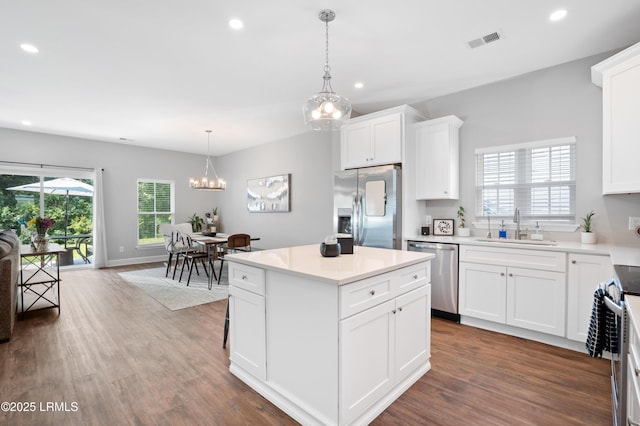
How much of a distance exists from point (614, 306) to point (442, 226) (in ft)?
8.67

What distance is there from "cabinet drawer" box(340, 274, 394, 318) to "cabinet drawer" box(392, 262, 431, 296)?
0.08 metres

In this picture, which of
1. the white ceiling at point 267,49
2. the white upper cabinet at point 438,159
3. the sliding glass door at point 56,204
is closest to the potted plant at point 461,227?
the white upper cabinet at point 438,159

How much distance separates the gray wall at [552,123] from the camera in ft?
9.78

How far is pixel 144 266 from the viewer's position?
6742 millimetres

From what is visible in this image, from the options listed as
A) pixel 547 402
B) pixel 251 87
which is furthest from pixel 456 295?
pixel 251 87

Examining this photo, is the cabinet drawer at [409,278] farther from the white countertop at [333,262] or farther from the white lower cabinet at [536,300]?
the white lower cabinet at [536,300]

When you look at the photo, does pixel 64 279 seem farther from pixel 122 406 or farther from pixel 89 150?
pixel 122 406

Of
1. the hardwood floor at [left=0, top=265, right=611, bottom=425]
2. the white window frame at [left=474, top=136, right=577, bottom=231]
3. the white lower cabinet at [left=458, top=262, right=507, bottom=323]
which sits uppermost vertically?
the white window frame at [left=474, top=136, right=577, bottom=231]

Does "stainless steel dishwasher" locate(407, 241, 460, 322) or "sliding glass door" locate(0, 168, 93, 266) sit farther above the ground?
"sliding glass door" locate(0, 168, 93, 266)

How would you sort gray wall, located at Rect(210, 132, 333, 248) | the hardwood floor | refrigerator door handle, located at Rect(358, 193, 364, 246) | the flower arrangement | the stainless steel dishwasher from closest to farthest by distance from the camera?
the hardwood floor, the stainless steel dishwasher, the flower arrangement, refrigerator door handle, located at Rect(358, 193, 364, 246), gray wall, located at Rect(210, 132, 333, 248)

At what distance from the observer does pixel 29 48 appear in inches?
113

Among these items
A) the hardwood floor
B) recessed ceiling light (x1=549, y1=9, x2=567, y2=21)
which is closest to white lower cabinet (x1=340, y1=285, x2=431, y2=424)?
the hardwood floor

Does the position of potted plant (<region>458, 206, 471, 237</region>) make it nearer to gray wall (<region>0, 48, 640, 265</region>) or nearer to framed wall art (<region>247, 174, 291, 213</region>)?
gray wall (<region>0, 48, 640, 265</region>)

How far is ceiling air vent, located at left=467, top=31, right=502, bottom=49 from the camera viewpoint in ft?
8.79
